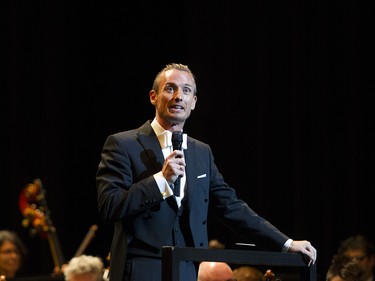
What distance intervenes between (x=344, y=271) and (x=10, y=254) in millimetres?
3143

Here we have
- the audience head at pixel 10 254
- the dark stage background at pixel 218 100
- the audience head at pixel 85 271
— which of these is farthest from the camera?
the dark stage background at pixel 218 100

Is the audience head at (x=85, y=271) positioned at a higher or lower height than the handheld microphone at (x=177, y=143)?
lower

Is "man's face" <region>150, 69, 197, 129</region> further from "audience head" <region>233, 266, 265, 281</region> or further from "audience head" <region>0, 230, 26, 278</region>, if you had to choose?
"audience head" <region>0, 230, 26, 278</region>

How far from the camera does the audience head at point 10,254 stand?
22.5ft

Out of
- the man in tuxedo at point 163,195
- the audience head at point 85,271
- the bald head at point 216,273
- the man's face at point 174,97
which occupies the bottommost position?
the audience head at point 85,271

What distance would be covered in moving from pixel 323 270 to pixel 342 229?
0.59 metres

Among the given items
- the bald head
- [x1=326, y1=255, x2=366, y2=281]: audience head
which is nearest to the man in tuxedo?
the bald head

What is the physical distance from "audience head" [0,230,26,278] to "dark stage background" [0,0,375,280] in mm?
1447

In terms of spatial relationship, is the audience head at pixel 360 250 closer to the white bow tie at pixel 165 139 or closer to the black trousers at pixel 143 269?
the white bow tie at pixel 165 139

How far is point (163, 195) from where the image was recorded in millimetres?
3160

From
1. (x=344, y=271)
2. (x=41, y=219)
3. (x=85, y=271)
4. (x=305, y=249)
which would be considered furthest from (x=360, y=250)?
(x=305, y=249)

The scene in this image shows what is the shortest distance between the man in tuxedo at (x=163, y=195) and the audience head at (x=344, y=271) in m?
1.51

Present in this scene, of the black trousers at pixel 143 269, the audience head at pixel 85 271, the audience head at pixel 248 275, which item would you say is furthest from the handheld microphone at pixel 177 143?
the audience head at pixel 85 271

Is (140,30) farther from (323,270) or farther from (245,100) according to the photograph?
(323,270)
